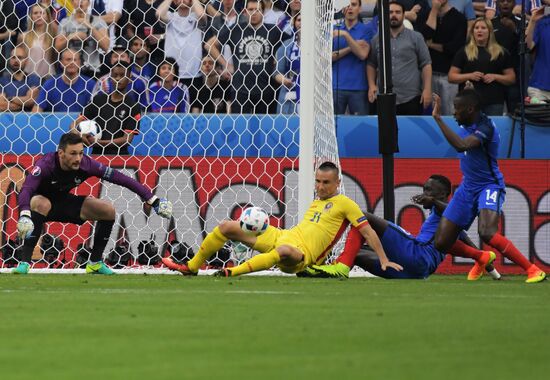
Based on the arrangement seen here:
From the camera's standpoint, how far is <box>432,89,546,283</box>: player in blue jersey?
11227mm

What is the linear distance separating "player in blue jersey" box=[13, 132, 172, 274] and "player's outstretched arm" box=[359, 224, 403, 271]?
2.10 m

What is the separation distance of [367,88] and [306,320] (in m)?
9.82

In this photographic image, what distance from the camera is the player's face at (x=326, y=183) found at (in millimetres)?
11438

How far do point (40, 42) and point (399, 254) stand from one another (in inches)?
232

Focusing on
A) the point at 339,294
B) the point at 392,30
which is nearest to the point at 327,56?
the point at 392,30

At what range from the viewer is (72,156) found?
12375 millimetres

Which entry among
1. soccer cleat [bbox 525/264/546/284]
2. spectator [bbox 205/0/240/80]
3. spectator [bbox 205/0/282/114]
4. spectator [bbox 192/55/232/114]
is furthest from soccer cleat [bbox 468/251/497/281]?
spectator [bbox 205/0/240/80]

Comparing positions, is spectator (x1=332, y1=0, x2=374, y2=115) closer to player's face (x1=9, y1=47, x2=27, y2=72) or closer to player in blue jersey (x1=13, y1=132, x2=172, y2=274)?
player's face (x1=9, y1=47, x2=27, y2=72)

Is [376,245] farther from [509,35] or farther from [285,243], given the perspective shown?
[509,35]

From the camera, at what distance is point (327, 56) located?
45.5 feet

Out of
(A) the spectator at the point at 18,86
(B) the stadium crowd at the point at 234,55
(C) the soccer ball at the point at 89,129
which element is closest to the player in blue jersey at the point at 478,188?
(B) the stadium crowd at the point at 234,55

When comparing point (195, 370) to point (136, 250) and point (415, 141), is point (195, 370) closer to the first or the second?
point (136, 250)

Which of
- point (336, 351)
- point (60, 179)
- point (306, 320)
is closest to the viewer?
point (336, 351)

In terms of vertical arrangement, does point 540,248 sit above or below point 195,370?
below
